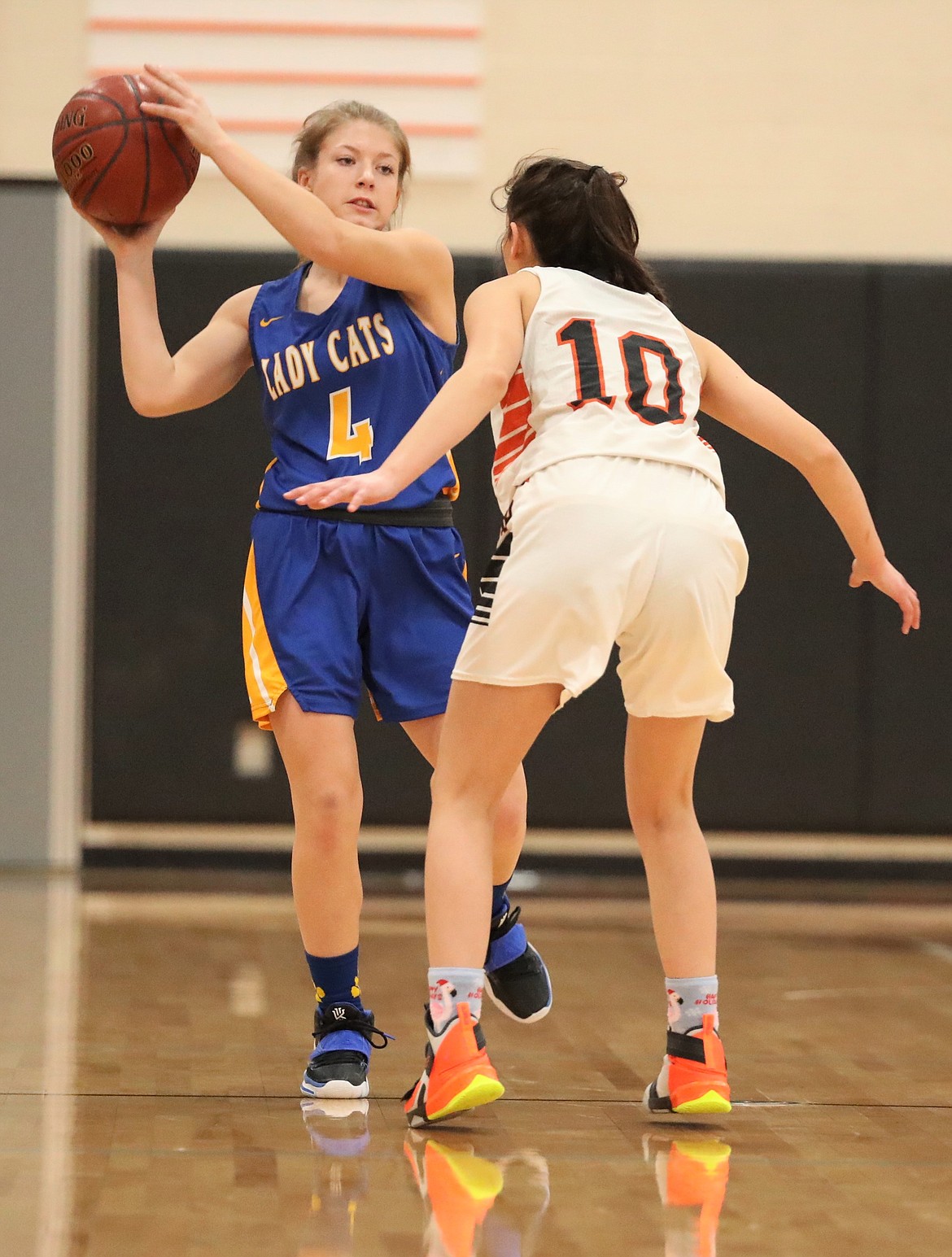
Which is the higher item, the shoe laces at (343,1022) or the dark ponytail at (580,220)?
the dark ponytail at (580,220)

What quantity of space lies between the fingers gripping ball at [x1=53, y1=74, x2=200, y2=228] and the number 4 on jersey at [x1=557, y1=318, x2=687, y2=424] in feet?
2.48

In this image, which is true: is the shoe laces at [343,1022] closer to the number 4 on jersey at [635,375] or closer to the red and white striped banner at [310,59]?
the number 4 on jersey at [635,375]

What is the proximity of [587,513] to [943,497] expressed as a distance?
150 inches

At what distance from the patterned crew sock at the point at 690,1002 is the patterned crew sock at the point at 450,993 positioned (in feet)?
1.02

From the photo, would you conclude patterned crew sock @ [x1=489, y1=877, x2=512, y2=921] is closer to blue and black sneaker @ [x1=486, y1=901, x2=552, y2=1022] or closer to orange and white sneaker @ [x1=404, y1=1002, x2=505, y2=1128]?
blue and black sneaker @ [x1=486, y1=901, x2=552, y2=1022]

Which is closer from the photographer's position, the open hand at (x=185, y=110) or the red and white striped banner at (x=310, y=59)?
the open hand at (x=185, y=110)

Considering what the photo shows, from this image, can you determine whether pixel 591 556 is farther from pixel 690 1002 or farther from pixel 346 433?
pixel 690 1002

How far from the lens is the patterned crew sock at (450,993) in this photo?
209cm

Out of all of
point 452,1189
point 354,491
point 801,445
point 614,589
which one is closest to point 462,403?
point 354,491

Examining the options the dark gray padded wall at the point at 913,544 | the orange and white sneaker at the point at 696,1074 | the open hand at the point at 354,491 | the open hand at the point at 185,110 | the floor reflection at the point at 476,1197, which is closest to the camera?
the floor reflection at the point at 476,1197

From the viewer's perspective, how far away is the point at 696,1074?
222 cm

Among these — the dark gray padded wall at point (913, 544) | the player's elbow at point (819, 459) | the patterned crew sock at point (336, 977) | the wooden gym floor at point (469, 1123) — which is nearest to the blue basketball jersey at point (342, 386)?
the player's elbow at point (819, 459)

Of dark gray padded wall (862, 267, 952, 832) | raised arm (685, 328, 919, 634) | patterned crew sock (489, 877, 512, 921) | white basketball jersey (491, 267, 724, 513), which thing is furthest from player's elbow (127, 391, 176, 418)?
dark gray padded wall (862, 267, 952, 832)

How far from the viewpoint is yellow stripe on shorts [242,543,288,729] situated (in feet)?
7.84
